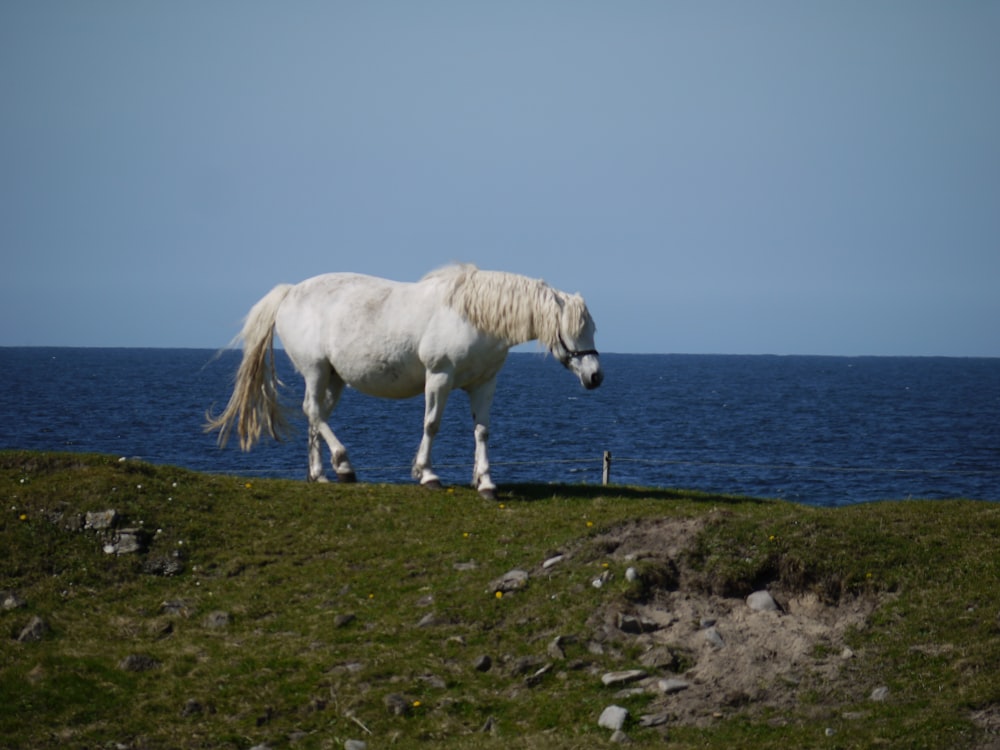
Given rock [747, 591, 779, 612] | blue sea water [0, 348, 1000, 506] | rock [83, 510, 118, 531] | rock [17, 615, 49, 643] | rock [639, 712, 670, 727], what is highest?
rock [83, 510, 118, 531]

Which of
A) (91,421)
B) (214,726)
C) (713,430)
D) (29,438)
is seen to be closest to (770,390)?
(713,430)

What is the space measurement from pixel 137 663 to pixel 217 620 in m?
1.17

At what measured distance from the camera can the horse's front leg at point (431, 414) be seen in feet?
55.4

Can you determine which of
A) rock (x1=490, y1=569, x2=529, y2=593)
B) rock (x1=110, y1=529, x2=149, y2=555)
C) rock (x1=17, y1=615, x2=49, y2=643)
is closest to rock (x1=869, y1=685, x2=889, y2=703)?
rock (x1=490, y1=569, x2=529, y2=593)

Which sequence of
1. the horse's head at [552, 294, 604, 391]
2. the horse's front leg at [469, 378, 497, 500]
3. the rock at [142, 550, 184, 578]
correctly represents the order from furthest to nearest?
the horse's front leg at [469, 378, 497, 500]
the horse's head at [552, 294, 604, 391]
the rock at [142, 550, 184, 578]

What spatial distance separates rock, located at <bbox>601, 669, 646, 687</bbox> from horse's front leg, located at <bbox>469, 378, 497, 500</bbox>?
20.1ft

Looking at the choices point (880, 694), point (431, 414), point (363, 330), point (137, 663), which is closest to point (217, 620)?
point (137, 663)

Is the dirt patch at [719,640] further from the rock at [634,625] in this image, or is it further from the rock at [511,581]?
the rock at [511,581]

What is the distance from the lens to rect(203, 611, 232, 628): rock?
12.8 meters

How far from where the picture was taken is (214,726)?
10734 millimetres

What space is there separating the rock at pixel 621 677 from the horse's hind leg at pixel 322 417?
779 cm

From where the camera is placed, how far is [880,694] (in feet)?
33.8

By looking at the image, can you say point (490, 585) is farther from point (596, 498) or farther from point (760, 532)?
point (596, 498)

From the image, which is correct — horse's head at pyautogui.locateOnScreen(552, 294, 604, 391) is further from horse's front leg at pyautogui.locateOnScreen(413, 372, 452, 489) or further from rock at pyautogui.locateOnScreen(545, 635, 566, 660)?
rock at pyautogui.locateOnScreen(545, 635, 566, 660)
